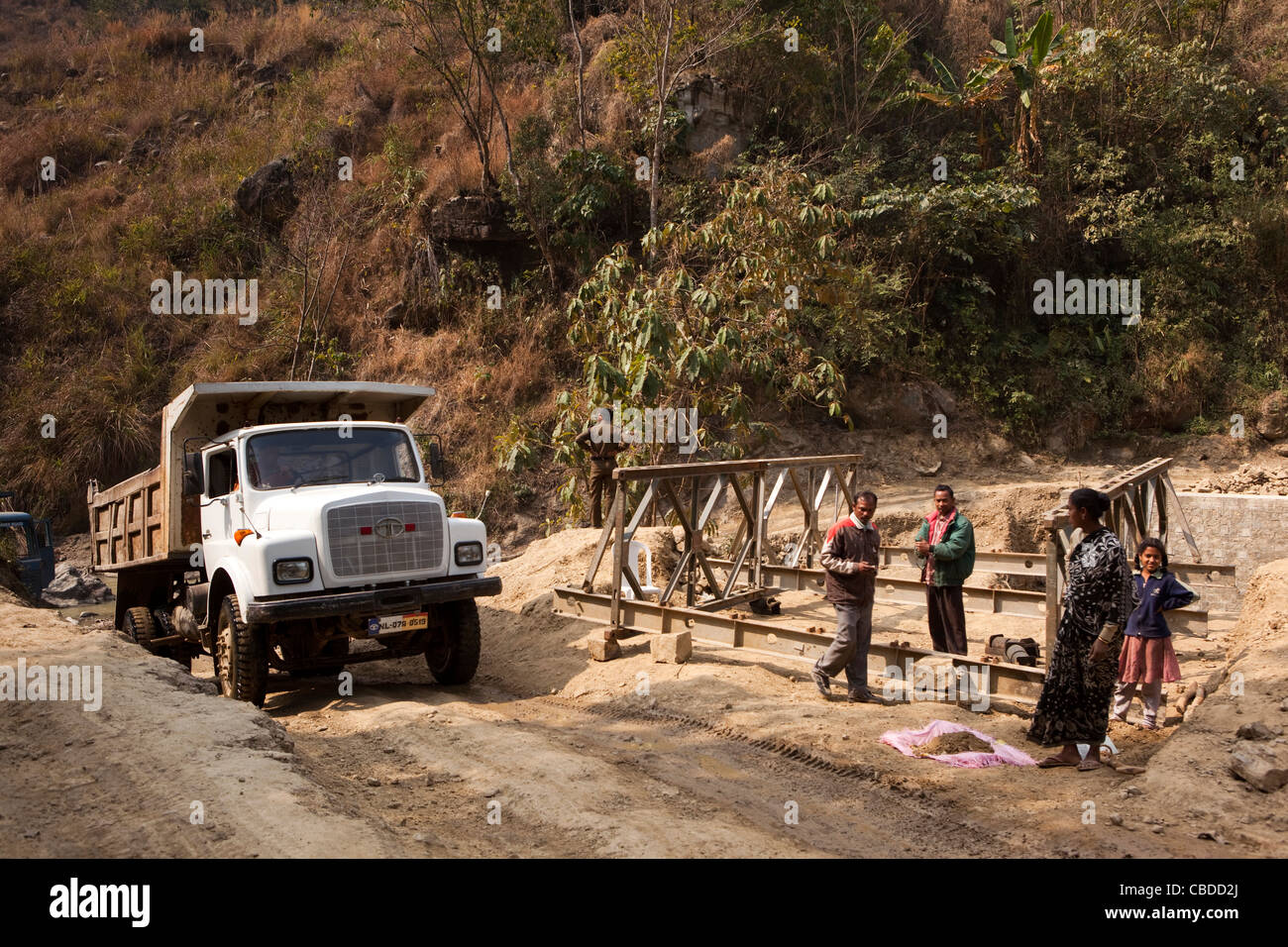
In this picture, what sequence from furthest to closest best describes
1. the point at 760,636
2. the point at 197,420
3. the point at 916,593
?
the point at 916,593
the point at 197,420
the point at 760,636

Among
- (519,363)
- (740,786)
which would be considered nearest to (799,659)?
(740,786)

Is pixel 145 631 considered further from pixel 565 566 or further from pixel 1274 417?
pixel 1274 417

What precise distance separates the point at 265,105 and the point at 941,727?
1307 inches

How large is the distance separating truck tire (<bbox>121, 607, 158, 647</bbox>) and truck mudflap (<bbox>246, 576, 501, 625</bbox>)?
319 centimetres

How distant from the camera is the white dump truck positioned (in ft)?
23.6

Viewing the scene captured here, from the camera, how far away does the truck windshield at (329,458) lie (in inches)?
307

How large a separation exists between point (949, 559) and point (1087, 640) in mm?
2219

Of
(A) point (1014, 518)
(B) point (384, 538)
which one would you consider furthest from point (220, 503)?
(A) point (1014, 518)

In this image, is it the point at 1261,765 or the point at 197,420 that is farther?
the point at 197,420

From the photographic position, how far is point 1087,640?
17.8ft

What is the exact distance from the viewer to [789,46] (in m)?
21.7

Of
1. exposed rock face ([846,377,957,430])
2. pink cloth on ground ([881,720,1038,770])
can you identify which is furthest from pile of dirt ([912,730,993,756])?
exposed rock face ([846,377,957,430])

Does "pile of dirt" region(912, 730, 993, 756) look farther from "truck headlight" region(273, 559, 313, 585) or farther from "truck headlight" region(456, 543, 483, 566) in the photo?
"truck headlight" region(273, 559, 313, 585)
